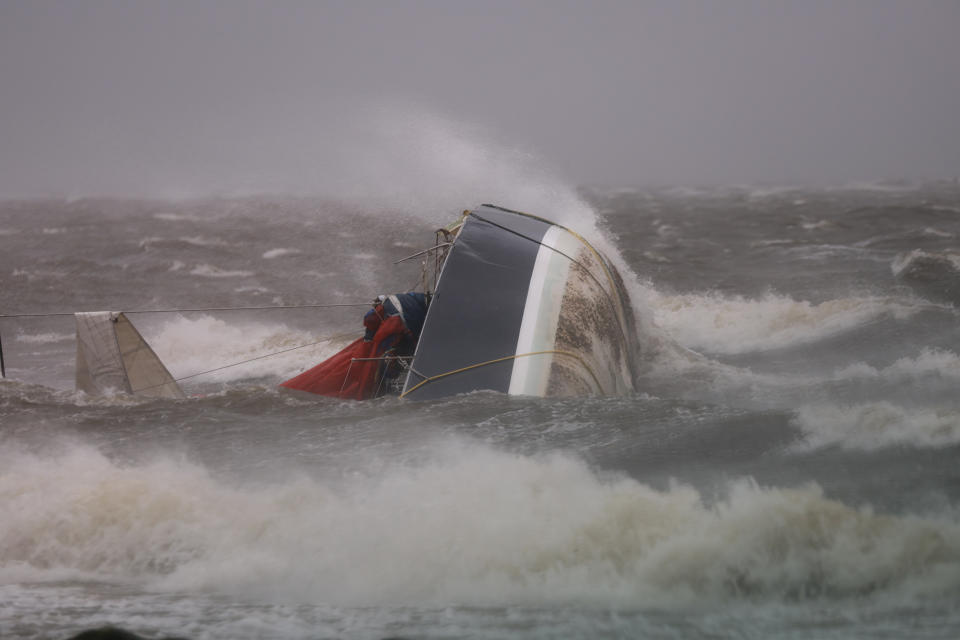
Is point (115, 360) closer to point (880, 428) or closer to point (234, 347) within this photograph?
point (234, 347)

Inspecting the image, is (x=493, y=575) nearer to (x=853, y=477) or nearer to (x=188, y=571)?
(x=188, y=571)

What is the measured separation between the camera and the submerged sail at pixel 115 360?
4945 millimetres

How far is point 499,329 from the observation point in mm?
4734

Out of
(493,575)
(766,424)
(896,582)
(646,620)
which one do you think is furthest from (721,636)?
(766,424)

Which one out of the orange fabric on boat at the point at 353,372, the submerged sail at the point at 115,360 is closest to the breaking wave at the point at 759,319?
the orange fabric on boat at the point at 353,372

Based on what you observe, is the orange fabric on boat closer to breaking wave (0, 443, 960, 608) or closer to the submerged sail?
the submerged sail

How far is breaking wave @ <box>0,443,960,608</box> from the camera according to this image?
2.78 meters

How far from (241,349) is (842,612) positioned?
647cm

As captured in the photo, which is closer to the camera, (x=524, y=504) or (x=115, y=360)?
(x=524, y=504)

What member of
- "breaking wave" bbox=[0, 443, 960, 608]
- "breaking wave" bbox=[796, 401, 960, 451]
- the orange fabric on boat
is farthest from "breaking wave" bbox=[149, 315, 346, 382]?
"breaking wave" bbox=[796, 401, 960, 451]

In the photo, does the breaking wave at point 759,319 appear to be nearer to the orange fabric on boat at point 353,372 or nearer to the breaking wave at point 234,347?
the breaking wave at point 234,347

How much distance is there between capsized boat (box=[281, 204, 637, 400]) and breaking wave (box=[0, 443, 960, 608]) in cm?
89

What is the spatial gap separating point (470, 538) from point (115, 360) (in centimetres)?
286

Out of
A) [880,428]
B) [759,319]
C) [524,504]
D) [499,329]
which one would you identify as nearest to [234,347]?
[499,329]
